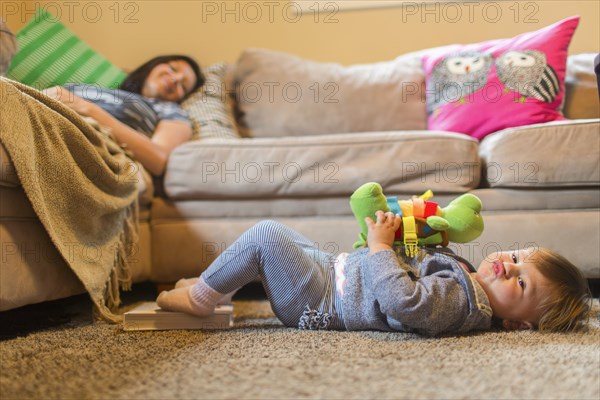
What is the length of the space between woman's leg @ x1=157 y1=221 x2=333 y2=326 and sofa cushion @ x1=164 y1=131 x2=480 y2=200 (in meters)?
0.42

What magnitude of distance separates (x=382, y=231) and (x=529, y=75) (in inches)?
39.1

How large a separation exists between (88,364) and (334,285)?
0.48 m

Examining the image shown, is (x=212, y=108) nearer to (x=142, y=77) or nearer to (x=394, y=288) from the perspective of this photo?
(x=142, y=77)

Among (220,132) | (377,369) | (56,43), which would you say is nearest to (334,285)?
(377,369)

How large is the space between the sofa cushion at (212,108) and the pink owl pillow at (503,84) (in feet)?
2.23

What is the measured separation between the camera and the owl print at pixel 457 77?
1802mm

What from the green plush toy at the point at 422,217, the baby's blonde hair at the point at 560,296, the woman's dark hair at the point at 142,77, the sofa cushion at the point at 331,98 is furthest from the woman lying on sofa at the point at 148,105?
the baby's blonde hair at the point at 560,296

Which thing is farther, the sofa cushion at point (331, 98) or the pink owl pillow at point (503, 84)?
the sofa cushion at point (331, 98)

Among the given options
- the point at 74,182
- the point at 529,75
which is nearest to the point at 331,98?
the point at 529,75

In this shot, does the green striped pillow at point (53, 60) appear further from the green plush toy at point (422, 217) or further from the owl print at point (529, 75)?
the owl print at point (529, 75)

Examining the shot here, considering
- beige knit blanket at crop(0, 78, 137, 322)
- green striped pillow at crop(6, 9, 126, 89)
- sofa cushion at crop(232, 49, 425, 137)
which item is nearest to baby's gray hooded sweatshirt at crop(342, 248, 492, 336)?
beige knit blanket at crop(0, 78, 137, 322)

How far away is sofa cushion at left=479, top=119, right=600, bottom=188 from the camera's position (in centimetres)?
140

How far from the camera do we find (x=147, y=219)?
5.13 feet

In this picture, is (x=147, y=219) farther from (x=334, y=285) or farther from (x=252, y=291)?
(x=334, y=285)
